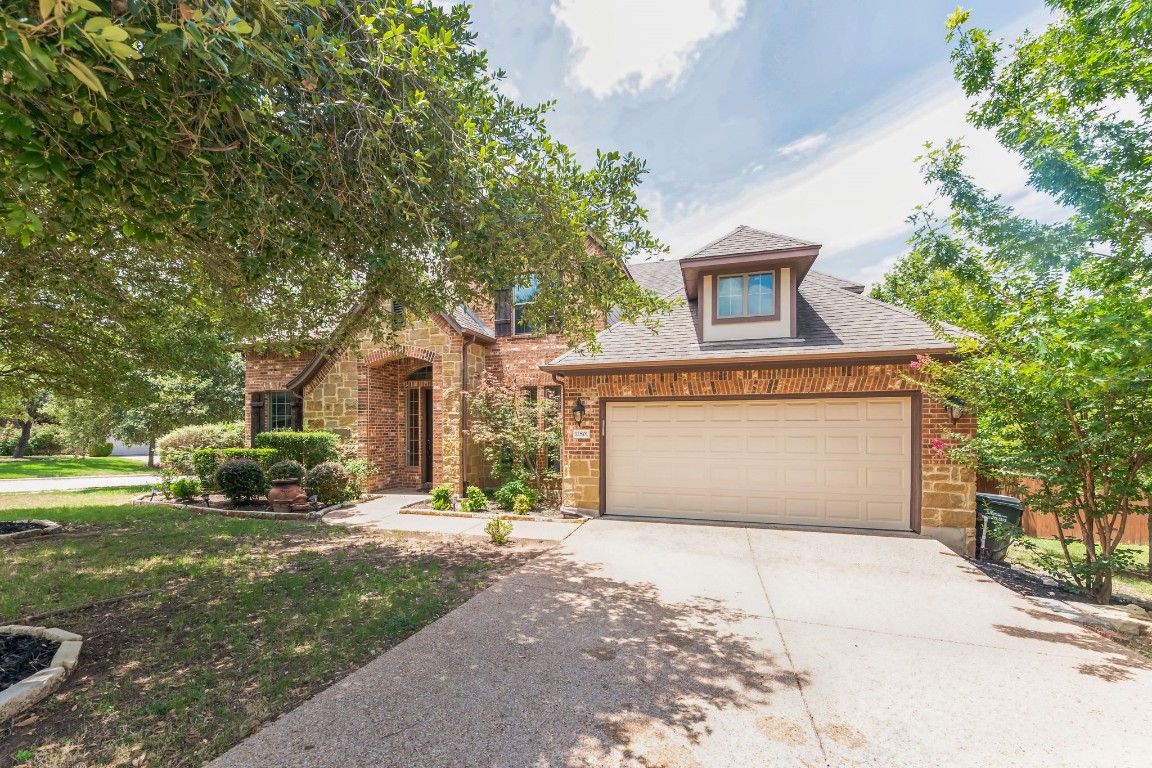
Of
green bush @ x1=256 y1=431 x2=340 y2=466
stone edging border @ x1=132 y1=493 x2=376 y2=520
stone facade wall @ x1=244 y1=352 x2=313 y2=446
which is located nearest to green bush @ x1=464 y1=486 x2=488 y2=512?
stone edging border @ x1=132 y1=493 x2=376 y2=520

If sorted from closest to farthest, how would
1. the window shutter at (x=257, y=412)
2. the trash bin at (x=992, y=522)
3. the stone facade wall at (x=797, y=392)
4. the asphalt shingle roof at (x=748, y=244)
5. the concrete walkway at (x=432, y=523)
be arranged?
the trash bin at (x=992, y=522) < the stone facade wall at (x=797, y=392) < the concrete walkway at (x=432, y=523) < the asphalt shingle roof at (x=748, y=244) < the window shutter at (x=257, y=412)

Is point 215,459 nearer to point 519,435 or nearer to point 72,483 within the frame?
point 519,435

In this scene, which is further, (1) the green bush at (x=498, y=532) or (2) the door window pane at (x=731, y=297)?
(2) the door window pane at (x=731, y=297)

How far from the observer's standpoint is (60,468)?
63.2ft

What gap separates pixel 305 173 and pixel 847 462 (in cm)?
833

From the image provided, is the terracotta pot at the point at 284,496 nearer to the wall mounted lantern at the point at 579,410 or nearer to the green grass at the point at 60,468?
the wall mounted lantern at the point at 579,410

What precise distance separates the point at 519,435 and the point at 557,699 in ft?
23.1

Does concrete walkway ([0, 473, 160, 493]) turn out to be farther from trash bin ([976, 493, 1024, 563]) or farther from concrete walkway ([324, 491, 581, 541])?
trash bin ([976, 493, 1024, 563])

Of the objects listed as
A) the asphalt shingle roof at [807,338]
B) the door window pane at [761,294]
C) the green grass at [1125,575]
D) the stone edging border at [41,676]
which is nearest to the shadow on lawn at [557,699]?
the stone edging border at [41,676]

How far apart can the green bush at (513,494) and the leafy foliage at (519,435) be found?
0.02 meters

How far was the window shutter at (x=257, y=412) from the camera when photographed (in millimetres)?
13445

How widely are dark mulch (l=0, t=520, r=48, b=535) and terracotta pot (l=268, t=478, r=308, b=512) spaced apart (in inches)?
129

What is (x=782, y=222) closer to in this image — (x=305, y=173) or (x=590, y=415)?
(x=590, y=415)

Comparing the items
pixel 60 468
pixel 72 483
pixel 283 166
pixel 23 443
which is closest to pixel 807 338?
pixel 283 166
